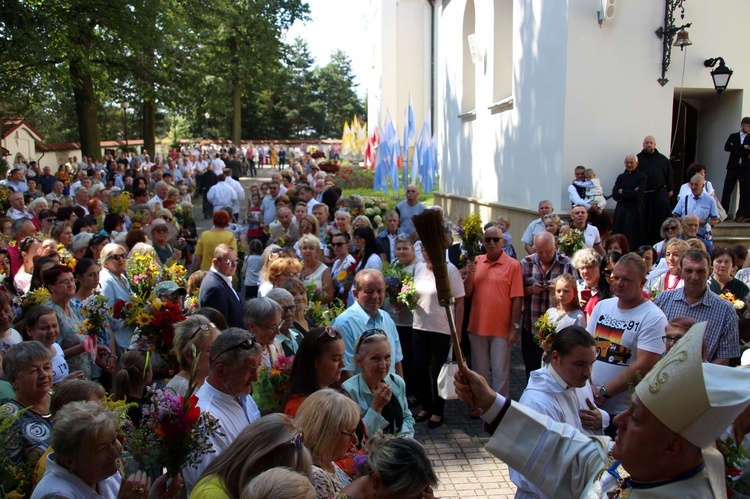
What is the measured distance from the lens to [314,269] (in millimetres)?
7871

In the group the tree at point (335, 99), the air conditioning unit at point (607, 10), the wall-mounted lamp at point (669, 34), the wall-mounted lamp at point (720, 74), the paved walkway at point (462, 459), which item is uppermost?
the tree at point (335, 99)

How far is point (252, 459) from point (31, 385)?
1.92 metres

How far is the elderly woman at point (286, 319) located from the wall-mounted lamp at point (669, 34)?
9882 mm

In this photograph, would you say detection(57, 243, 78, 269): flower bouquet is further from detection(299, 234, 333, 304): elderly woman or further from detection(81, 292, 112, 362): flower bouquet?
detection(299, 234, 333, 304): elderly woman

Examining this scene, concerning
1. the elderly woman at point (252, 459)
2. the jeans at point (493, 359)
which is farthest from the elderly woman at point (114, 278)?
the elderly woman at point (252, 459)

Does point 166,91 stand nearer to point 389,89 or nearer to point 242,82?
point 389,89

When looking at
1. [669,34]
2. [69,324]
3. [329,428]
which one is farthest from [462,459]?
[669,34]

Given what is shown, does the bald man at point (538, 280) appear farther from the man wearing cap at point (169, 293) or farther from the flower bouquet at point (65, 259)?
the flower bouquet at point (65, 259)

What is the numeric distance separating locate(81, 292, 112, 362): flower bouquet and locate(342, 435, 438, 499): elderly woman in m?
3.67

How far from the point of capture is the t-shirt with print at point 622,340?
5.01 meters

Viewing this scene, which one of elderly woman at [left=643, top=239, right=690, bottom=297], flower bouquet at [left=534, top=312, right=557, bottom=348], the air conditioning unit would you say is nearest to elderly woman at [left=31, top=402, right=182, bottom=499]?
flower bouquet at [left=534, top=312, right=557, bottom=348]

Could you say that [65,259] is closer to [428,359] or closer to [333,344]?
[428,359]

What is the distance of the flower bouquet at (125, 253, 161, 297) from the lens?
6512 millimetres

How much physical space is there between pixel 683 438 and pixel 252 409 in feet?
8.40
